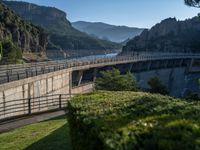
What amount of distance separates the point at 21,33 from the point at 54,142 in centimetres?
12436

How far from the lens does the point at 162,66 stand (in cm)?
11569


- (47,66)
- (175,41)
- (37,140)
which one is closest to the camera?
(37,140)

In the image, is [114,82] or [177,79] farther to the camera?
[177,79]

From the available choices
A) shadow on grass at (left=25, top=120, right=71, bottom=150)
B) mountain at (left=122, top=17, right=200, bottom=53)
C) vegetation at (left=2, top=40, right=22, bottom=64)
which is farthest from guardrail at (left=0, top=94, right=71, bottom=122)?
mountain at (left=122, top=17, right=200, bottom=53)

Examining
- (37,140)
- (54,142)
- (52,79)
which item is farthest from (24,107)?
(52,79)

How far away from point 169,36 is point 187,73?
69.7m

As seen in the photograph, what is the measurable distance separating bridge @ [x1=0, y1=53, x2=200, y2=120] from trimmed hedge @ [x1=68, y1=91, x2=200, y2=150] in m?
15.1

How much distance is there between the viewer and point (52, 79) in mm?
48875

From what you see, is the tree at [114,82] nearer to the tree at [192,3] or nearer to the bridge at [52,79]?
the bridge at [52,79]

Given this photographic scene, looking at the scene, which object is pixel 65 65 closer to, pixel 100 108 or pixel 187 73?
pixel 100 108

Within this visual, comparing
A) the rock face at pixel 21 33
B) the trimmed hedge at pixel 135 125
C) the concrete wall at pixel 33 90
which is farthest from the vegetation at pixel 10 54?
the trimmed hedge at pixel 135 125

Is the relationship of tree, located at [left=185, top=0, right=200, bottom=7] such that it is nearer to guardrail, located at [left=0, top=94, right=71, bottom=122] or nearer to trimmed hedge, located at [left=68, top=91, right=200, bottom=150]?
guardrail, located at [left=0, top=94, right=71, bottom=122]

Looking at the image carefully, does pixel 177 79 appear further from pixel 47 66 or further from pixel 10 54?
pixel 47 66

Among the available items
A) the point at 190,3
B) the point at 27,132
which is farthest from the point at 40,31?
the point at 27,132
